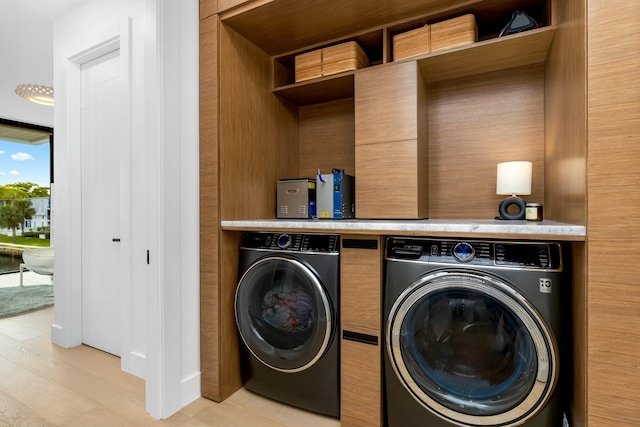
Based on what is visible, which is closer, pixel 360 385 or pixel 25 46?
pixel 360 385

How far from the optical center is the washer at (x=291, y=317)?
1573mm

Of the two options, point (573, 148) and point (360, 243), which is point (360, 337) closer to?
point (360, 243)

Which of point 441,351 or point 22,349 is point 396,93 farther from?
point 22,349

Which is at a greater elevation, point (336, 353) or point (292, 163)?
point (292, 163)

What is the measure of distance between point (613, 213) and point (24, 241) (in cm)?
671

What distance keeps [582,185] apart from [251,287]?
5.03 feet

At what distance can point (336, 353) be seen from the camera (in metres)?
1.56

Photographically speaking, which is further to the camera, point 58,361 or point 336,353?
point 58,361

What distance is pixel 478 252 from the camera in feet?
4.22

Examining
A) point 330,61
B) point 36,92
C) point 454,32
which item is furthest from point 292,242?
point 36,92

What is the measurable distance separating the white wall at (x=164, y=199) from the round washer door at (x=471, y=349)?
110 cm

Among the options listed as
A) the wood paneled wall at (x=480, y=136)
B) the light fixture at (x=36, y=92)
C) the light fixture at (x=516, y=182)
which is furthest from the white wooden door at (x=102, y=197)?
the light fixture at (x=516, y=182)

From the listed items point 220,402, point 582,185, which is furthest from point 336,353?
point 582,185

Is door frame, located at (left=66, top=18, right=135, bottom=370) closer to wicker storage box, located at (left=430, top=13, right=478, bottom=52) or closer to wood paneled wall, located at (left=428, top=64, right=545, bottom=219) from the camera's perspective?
wicker storage box, located at (left=430, top=13, right=478, bottom=52)
